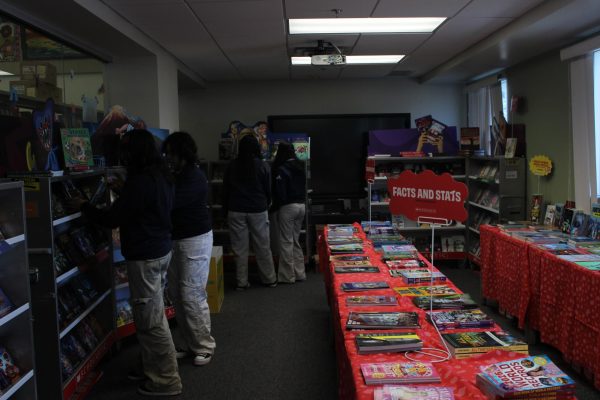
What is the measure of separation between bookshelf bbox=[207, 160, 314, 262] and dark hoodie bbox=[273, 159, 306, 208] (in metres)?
0.73

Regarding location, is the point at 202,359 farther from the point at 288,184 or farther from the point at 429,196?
the point at 288,184

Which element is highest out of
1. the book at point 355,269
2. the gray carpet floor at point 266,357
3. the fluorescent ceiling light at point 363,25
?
the fluorescent ceiling light at point 363,25

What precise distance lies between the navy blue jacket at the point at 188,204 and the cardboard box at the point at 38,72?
135 centimetres

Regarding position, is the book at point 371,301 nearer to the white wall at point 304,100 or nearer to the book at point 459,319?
the book at point 459,319

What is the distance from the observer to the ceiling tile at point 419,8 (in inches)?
146

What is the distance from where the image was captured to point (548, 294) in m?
3.46

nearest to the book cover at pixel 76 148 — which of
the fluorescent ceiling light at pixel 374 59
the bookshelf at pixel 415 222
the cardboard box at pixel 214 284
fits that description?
the cardboard box at pixel 214 284

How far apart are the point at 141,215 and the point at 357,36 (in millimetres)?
3005

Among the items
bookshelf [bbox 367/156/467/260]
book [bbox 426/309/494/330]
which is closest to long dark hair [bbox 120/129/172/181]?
book [bbox 426/309/494/330]

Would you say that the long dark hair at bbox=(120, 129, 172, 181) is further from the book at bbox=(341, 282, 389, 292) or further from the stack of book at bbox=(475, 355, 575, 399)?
the stack of book at bbox=(475, 355, 575, 399)

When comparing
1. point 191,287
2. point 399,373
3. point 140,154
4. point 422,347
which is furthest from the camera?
point 191,287

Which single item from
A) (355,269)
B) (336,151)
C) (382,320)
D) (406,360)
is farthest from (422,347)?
(336,151)

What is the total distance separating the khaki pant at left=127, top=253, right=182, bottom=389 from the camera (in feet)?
9.49

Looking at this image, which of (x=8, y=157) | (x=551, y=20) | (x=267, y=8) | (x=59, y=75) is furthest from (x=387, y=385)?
(x=59, y=75)
